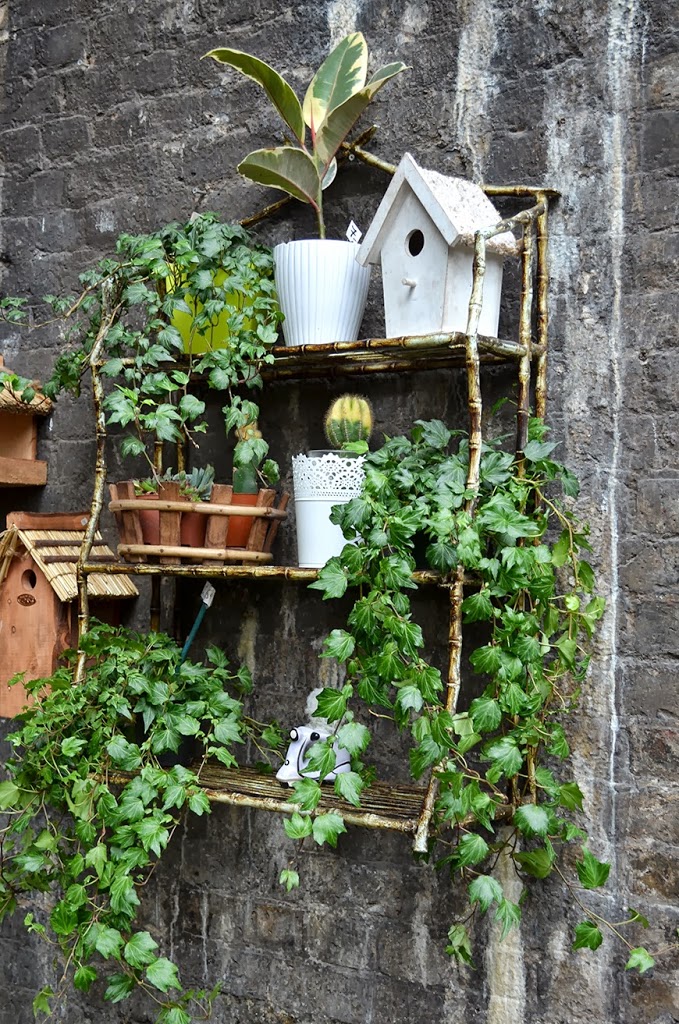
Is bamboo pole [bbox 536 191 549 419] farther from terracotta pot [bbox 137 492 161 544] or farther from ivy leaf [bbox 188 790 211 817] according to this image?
ivy leaf [bbox 188 790 211 817]

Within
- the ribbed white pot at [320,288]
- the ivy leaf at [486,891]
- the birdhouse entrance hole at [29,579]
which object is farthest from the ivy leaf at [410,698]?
the birdhouse entrance hole at [29,579]

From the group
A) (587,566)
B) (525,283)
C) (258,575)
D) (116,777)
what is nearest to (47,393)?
(258,575)

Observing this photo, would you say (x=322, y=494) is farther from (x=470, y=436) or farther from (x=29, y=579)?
(x=29, y=579)

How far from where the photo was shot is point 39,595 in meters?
2.56

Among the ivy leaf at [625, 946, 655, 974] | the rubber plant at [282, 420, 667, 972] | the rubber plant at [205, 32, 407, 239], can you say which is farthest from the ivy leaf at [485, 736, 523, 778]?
the rubber plant at [205, 32, 407, 239]

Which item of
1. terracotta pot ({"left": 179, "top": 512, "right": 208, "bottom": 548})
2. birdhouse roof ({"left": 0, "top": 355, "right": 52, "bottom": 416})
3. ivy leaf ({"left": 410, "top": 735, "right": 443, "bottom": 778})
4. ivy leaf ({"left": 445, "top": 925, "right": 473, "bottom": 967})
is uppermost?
birdhouse roof ({"left": 0, "top": 355, "right": 52, "bottom": 416})

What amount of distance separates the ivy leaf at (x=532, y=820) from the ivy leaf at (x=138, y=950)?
0.77 metres

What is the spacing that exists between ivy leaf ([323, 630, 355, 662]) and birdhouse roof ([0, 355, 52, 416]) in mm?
1144

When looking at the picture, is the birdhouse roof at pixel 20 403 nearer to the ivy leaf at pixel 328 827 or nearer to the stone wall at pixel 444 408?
the stone wall at pixel 444 408

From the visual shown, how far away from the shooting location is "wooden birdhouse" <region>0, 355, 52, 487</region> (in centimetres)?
278

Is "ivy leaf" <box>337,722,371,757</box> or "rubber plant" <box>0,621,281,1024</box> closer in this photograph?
"ivy leaf" <box>337,722,371,757</box>

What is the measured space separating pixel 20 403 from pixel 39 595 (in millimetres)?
540

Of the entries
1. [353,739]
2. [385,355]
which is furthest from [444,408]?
[353,739]

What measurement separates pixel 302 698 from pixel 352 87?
139 centimetres
